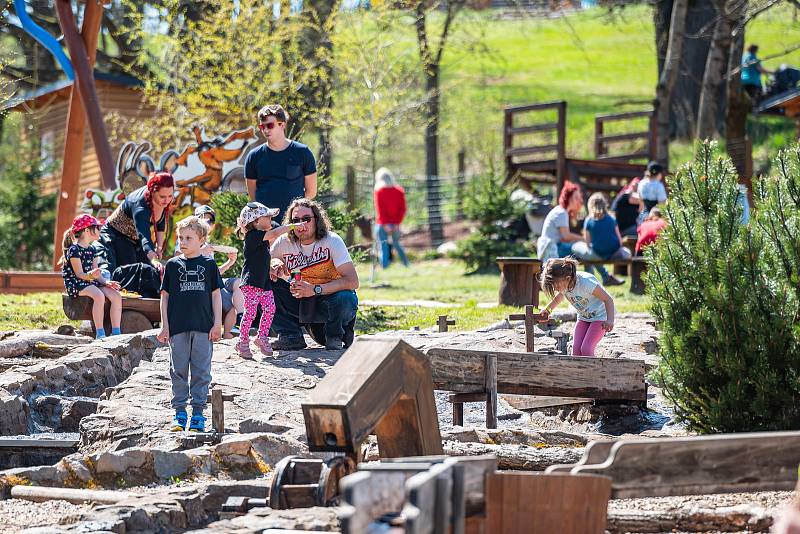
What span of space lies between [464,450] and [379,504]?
96.2 inches

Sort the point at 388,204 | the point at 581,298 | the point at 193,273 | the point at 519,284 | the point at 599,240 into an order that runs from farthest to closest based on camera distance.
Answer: the point at 388,204, the point at 599,240, the point at 519,284, the point at 581,298, the point at 193,273

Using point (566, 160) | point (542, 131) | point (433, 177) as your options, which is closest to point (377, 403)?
point (566, 160)

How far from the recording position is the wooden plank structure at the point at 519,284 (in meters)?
14.1

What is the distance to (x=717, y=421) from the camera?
7.17 meters

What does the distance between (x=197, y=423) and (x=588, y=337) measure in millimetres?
3264

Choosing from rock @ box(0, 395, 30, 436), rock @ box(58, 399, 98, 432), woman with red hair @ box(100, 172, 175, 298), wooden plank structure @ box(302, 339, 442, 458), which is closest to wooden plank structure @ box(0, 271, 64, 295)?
woman with red hair @ box(100, 172, 175, 298)

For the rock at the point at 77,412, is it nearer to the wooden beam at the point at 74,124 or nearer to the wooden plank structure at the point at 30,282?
the wooden plank structure at the point at 30,282

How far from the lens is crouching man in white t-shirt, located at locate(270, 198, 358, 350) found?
962 centimetres

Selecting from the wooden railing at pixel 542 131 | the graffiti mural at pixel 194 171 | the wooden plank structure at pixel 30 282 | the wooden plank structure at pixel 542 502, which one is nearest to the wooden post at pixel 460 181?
the wooden railing at pixel 542 131

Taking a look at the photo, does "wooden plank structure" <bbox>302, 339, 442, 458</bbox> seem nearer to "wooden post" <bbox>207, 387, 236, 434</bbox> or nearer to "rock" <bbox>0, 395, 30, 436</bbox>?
"wooden post" <bbox>207, 387, 236, 434</bbox>

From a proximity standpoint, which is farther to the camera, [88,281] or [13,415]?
[88,281]

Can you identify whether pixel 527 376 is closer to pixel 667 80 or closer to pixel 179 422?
pixel 179 422

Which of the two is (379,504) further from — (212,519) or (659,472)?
(212,519)

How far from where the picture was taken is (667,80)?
73.8ft
